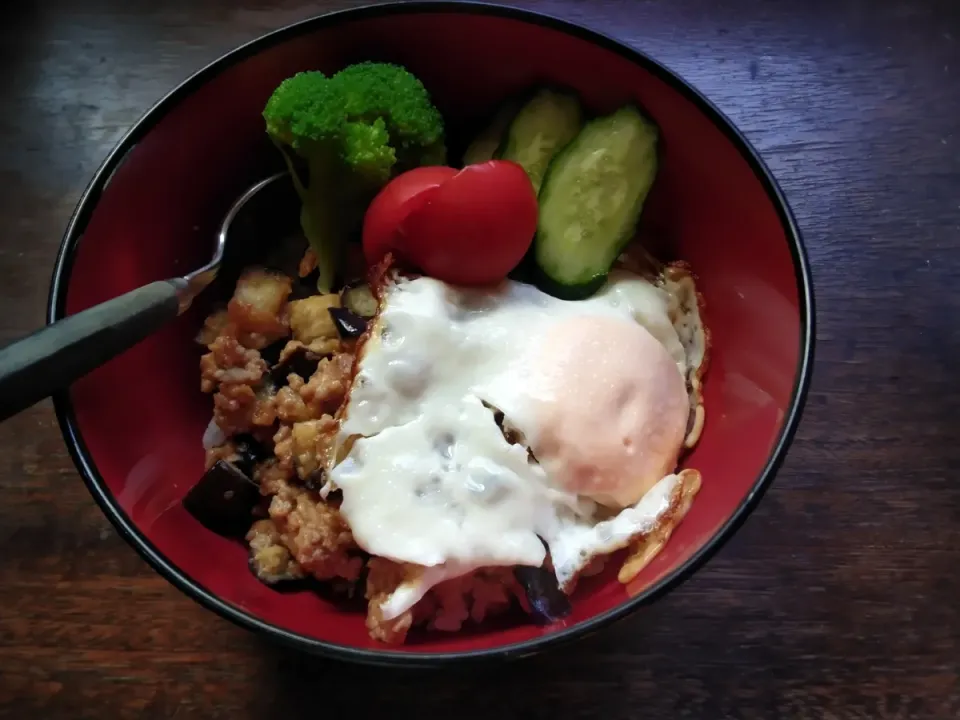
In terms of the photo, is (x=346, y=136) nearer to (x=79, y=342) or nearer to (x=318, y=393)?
(x=318, y=393)

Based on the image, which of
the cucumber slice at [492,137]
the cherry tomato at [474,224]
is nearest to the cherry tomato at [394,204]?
the cherry tomato at [474,224]

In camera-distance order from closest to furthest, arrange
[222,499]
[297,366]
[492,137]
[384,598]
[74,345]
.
Answer: [74,345]
[384,598]
[222,499]
[297,366]
[492,137]

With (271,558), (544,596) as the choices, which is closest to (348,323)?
(271,558)

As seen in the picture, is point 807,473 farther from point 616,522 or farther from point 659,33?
point 659,33

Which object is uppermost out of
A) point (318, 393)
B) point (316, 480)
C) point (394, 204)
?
point (394, 204)

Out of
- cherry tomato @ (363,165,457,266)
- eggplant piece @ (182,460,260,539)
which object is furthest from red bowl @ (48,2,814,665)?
cherry tomato @ (363,165,457,266)

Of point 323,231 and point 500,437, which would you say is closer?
point 500,437
